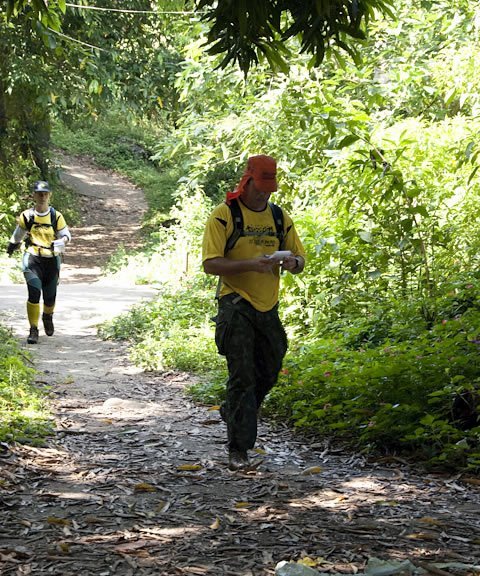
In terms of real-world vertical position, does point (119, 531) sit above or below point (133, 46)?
below

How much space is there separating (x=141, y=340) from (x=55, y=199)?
1540cm

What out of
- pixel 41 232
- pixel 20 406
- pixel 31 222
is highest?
pixel 31 222

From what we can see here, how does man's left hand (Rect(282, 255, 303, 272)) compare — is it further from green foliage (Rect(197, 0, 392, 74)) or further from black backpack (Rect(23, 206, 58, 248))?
black backpack (Rect(23, 206, 58, 248))

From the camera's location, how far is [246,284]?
553cm

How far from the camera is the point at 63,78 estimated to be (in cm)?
1477

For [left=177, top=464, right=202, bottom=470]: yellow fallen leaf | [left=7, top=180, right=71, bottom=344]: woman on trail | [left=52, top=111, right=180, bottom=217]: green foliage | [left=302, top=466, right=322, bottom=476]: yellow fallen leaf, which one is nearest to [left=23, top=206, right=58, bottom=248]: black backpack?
[left=7, top=180, right=71, bottom=344]: woman on trail

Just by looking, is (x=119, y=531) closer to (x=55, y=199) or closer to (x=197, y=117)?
(x=197, y=117)

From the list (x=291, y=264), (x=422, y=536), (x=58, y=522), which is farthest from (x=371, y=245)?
(x=58, y=522)

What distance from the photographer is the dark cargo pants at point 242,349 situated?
5.50m

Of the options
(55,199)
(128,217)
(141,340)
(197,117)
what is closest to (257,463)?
(141,340)

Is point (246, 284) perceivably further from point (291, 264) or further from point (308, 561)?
point (308, 561)

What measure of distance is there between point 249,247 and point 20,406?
8.29ft

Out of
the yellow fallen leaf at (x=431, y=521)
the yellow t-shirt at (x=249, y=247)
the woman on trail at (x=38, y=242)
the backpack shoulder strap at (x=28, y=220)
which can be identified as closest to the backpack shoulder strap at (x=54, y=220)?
the woman on trail at (x=38, y=242)

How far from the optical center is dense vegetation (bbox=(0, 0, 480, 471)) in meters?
6.00
